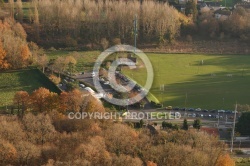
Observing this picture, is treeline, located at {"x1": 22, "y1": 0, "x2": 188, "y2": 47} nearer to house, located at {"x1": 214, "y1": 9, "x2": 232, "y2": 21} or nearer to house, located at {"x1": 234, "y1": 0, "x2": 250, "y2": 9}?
house, located at {"x1": 214, "y1": 9, "x2": 232, "y2": 21}

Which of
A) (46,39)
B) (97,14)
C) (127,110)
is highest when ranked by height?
(97,14)

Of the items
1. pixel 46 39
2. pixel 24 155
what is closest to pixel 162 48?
pixel 46 39

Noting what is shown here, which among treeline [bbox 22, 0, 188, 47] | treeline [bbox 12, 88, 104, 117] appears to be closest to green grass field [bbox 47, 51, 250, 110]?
treeline [bbox 22, 0, 188, 47]

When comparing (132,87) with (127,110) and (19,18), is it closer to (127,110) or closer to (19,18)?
(127,110)

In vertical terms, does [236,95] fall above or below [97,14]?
below

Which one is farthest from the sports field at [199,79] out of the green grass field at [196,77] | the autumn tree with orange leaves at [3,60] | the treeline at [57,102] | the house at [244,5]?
the house at [244,5]

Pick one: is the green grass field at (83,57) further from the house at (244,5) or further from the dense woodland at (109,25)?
the house at (244,5)
